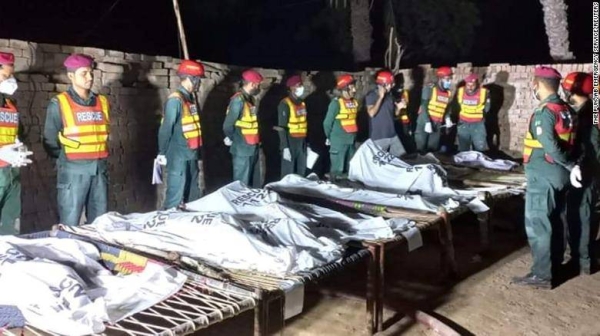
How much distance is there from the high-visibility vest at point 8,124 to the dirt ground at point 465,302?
2.40m

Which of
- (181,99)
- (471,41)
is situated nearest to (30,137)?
(181,99)

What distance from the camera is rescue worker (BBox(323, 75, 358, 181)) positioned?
7359mm

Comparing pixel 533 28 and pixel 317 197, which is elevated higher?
pixel 533 28

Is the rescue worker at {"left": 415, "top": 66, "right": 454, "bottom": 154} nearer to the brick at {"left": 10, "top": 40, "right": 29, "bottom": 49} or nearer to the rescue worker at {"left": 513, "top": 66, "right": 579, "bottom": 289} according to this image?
the rescue worker at {"left": 513, "top": 66, "right": 579, "bottom": 289}

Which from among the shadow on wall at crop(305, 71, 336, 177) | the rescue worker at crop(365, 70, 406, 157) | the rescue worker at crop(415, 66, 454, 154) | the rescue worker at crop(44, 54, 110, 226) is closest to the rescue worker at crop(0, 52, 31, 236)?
the rescue worker at crop(44, 54, 110, 226)

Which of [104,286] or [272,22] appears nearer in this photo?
[104,286]

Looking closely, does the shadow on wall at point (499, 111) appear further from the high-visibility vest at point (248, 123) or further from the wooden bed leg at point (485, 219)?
the high-visibility vest at point (248, 123)

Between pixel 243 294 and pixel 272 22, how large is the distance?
13920 millimetres

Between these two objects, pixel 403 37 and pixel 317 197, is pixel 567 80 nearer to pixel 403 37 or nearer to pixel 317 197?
pixel 317 197

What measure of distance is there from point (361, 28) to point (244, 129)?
6.26 meters

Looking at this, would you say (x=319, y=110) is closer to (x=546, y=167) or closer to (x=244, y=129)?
(x=244, y=129)

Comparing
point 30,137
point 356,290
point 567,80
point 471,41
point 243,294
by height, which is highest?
point 471,41

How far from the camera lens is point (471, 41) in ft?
53.0

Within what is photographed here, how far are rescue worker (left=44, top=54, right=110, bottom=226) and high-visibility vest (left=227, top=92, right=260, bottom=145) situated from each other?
5.89 ft
